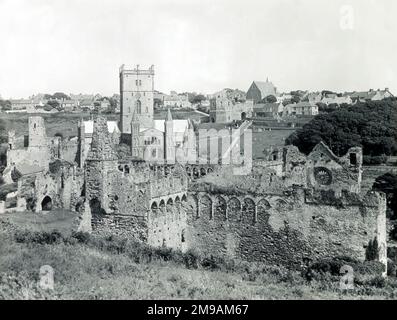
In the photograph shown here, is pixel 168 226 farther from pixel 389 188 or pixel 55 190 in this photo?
pixel 389 188

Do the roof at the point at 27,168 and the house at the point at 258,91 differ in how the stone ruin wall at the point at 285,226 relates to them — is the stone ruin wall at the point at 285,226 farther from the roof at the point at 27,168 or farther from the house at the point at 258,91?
the house at the point at 258,91

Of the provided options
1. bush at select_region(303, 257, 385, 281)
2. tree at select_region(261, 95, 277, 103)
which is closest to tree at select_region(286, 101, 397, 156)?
bush at select_region(303, 257, 385, 281)

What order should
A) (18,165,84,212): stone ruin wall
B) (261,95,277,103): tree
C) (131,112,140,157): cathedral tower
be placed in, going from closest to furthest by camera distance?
(18,165,84,212): stone ruin wall, (131,112,140,157): cathedral tower, (261,95,277,103): tree

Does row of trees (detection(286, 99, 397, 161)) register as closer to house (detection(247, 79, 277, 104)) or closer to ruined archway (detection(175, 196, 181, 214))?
ruined archway (detection(175, 196, 181, 214))

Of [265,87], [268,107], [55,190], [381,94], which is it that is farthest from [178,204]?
[265,87]

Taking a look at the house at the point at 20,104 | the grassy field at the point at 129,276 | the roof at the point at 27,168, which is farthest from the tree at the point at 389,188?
the house at the point at 20,104
